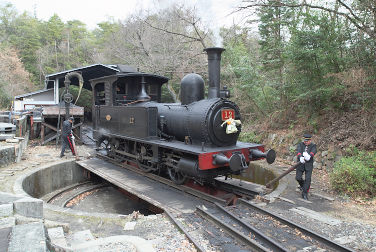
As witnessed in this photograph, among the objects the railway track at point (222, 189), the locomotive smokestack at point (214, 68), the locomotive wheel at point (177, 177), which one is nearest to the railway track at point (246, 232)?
the railway track at point (222, 189)

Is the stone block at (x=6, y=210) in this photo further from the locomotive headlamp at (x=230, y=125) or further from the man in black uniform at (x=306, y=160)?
the man in black uniform at (x=306, y=160)

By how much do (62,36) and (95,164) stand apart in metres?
32.1

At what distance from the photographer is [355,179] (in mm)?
6078

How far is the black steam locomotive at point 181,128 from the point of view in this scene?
6.14 m

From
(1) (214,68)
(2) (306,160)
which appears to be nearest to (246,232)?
(2) (306,160)

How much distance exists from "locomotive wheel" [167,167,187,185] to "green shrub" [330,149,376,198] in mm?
3466

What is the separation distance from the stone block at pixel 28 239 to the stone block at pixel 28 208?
1022 millimetres

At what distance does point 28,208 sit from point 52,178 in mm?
5641

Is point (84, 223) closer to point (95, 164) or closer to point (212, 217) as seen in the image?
point (212, 217)

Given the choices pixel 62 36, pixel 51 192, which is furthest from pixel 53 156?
pixel 62 36

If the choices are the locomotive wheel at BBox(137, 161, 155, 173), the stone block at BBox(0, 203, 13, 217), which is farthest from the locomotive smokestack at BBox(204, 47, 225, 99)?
the stone block at BBox(0, 203, 13, 217)

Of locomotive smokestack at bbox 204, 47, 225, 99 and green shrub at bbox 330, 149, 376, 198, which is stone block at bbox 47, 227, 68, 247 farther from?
green shrub at bbox 330, 149, 376, 198

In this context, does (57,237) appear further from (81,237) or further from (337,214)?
(337,214)

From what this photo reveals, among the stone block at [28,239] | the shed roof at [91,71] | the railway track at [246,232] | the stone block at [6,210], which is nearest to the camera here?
the stone block at [28,239]
